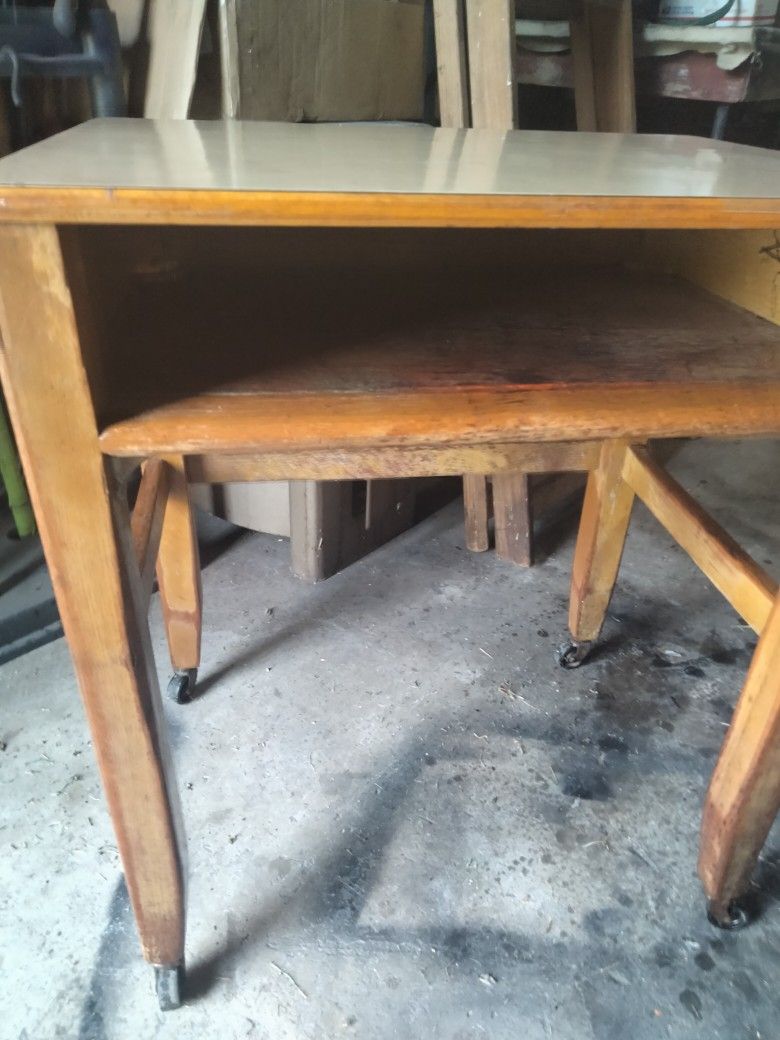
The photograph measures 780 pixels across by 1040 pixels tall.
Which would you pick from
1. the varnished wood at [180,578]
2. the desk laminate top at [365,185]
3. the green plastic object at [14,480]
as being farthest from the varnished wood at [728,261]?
the green plastic object at [14,480]

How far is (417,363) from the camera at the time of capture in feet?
2.08

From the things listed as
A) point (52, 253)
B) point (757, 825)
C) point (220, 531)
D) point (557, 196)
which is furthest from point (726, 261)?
point (220, 531)

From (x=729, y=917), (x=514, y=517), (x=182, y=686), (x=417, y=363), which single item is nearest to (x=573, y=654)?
(x=514, y=517)

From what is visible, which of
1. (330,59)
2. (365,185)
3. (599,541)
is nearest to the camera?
(365,185)

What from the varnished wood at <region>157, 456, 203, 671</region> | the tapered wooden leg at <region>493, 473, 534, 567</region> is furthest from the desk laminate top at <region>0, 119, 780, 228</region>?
the tapered wooden leg at <region>493, 473, 534, 567</region>

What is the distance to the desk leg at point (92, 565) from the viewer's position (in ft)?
1.45

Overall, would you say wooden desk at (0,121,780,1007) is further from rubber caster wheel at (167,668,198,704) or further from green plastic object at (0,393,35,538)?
green plastic object at (0,393,35,538)

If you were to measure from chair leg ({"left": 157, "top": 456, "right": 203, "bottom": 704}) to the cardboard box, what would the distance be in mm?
609

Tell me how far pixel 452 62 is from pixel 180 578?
0.92 m

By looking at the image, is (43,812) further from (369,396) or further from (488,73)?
(488,73)

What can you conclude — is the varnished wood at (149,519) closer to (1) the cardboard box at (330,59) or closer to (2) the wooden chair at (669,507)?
(2) the wooden chair at (669,507)

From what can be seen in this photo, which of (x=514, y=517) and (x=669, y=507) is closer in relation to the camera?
(x=669, y=507)

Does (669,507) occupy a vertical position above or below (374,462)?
below

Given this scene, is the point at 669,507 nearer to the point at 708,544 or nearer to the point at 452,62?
the point at 708,544
